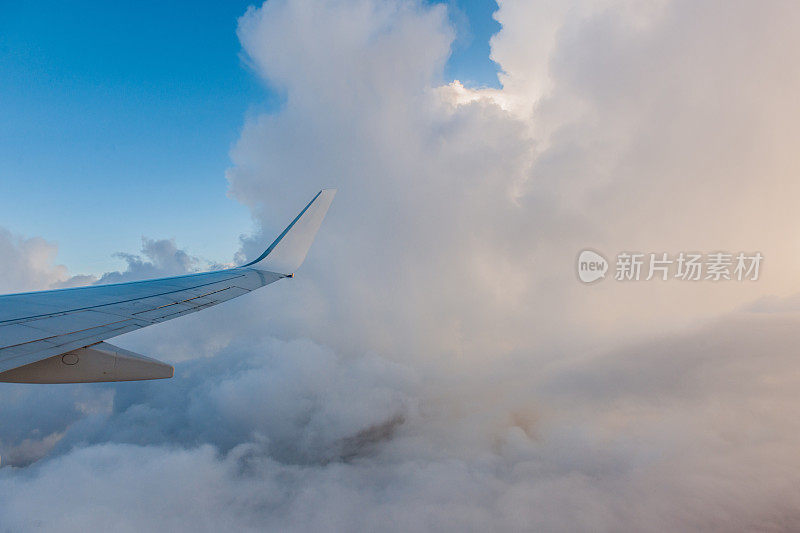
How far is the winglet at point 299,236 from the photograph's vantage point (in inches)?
368

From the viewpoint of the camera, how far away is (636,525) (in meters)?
171

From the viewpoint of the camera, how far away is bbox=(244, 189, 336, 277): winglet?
9.35m

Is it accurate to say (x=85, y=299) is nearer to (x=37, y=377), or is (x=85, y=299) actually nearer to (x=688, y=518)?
(x=37, y=377)

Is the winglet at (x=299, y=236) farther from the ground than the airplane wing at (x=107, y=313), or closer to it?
farther from the ground

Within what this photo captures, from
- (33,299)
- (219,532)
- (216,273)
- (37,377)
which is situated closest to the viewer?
(37,377)

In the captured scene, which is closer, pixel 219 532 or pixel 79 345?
pixel 79 345

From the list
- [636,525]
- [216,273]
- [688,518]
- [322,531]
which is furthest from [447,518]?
[216,273]

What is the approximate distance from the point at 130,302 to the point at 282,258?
3.79m

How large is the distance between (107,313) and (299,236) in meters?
4.72

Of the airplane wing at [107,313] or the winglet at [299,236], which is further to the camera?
the winglet at [299,236]

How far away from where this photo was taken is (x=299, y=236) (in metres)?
9.52

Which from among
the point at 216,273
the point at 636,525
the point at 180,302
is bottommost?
the point at 636,525

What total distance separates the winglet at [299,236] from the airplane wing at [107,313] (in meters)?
0.03

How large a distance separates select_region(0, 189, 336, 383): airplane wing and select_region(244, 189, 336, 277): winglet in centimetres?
3
